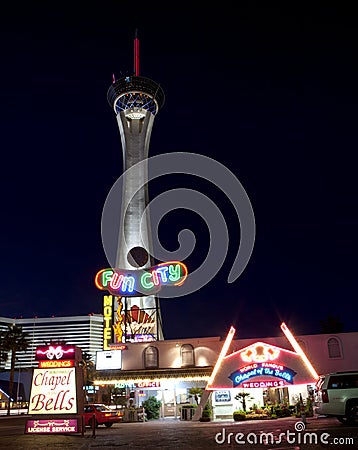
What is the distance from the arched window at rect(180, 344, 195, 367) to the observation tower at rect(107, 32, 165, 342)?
2127 cm

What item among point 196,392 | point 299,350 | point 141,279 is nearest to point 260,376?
point 299,350

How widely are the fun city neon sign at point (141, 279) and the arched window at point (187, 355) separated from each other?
14284 millimetres

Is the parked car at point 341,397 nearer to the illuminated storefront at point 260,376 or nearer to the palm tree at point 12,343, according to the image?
the illuminated storefront at point 260,376

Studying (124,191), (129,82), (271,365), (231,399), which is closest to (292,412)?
(271,365)

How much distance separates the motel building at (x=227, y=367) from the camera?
31.0 m

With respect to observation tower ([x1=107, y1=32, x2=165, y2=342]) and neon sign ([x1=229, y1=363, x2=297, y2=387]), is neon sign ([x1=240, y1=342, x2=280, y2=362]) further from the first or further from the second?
observation tower ([x1=107, y1=32, x2=165, y2=342])

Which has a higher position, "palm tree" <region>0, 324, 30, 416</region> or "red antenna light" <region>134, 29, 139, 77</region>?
"red antenna light" <region>134, 29, 139, 77</region>

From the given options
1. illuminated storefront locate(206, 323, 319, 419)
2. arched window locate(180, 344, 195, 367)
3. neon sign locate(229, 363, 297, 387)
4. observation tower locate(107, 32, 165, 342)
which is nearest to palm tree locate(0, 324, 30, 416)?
observation tower locate(107, 32, 165, 342)

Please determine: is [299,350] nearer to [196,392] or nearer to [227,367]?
[227,367]

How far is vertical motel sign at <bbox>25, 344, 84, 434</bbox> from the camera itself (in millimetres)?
19734

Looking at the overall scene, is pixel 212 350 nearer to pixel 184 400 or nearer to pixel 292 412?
pixel 184 400

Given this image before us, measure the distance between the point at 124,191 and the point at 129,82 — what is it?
21268mm

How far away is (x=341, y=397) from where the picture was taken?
19.0 m

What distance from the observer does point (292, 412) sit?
28062mm
